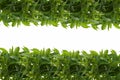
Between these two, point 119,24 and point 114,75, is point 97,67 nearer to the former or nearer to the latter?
point 114,75

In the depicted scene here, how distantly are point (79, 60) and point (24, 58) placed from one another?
18.5 inches

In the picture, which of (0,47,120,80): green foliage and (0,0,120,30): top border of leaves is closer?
(0,47,120,80): green foliage

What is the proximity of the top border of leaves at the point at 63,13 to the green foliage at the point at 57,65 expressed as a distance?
0.28 metres

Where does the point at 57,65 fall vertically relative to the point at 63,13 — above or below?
below

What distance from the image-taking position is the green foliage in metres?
4.43

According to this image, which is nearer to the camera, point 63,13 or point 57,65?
point 57,65

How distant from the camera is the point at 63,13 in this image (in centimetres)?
463

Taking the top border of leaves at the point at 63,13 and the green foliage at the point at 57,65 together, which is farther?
the top border of leaves at the point at 63,13

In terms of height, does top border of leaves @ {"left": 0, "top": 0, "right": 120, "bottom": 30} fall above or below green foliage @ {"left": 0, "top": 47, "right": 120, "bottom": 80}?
above

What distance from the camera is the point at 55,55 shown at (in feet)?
14.7

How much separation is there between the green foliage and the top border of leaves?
0.28 meters

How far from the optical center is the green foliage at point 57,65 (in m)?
4.43

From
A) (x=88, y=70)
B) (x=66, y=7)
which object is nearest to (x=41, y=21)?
(x=66, y=7)

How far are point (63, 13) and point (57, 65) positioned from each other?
0.49m
